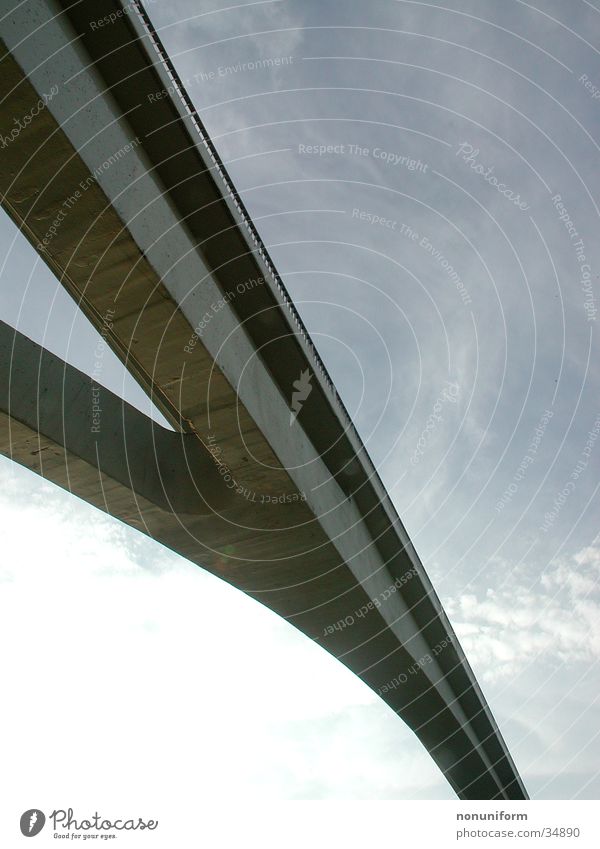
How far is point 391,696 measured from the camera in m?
16.5

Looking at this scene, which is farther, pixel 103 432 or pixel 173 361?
pixel 103 432

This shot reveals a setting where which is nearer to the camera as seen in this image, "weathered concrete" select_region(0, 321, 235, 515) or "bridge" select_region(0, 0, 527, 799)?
"bridge" select_region(0, 0, 527, 799)

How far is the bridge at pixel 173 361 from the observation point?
5.64m

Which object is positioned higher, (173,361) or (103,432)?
(103,432)

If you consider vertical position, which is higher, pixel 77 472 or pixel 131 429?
pixel 131 429

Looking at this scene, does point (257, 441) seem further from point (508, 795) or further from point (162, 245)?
point (508, 795)

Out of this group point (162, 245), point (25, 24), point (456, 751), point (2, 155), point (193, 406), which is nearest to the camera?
point (25, 24)

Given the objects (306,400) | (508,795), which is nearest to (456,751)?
→ (508,795)

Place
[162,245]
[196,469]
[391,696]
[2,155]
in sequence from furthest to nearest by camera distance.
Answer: [391,696] < [196,469] < [162,245] < [2,155]

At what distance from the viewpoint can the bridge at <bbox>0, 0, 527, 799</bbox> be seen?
18.5ft

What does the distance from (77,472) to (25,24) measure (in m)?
5.17

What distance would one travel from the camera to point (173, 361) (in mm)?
7477

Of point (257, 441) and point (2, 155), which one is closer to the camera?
point (2, 155)

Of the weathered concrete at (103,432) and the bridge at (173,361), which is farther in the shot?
the weathered concrete at (103,432)
